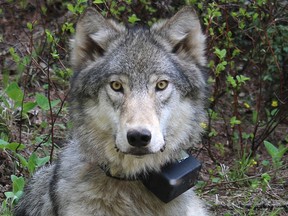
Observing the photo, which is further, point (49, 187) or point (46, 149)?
point (46, 149)

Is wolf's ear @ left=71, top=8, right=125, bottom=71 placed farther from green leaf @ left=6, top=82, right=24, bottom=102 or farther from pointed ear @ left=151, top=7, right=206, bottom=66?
green leaf @ left=6, top=82, right=24, bottom=102

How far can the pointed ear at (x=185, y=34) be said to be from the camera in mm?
4492

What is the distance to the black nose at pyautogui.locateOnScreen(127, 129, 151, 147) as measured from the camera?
3.81 m

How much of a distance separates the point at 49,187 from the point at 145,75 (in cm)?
131

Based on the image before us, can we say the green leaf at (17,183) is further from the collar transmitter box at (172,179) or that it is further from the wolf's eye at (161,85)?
the wolf's eye at (161,85)

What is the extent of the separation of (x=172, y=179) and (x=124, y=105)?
27.6 inches

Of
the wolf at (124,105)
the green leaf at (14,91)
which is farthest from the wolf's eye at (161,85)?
the green leaf at (14,91)

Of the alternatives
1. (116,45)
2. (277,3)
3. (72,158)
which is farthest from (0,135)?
(277,3)

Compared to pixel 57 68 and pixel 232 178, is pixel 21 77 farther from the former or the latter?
pixel 232 178

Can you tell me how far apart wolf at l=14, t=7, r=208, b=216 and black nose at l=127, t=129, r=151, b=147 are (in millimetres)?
150

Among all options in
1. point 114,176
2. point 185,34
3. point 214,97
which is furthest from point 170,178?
point 214,97

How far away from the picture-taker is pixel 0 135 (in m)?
6.36

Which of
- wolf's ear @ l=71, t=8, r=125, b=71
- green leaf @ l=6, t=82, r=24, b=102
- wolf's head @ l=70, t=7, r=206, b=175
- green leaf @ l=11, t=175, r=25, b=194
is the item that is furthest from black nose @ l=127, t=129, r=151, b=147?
green leaf @ l=6, t=82, r=24, b=102

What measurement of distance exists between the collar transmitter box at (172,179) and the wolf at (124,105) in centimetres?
6
